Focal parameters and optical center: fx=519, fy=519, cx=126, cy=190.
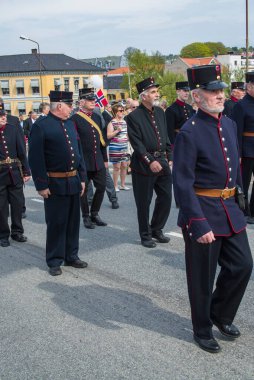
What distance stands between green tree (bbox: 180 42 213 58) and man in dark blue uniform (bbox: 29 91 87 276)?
128951mm

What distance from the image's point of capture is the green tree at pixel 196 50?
130 meters

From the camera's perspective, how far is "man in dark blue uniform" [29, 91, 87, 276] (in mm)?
5527

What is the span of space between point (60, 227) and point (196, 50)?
431 ft

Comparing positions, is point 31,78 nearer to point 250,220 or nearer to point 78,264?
point 250,220

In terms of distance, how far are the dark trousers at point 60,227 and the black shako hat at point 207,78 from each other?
98.7 inches

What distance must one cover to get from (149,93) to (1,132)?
81.7 inches

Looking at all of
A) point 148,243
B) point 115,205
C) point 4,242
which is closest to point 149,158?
point 148,243

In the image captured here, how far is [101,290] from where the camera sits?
16.3ft

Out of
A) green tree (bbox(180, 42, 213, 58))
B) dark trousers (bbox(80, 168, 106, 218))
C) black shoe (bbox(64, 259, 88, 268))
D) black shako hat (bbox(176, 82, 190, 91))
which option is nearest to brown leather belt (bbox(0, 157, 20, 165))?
dark trousers (bbox(80, 168, 106, 218))

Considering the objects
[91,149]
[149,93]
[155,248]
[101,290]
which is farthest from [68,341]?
[91,149]

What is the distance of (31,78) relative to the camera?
7344 centimetres

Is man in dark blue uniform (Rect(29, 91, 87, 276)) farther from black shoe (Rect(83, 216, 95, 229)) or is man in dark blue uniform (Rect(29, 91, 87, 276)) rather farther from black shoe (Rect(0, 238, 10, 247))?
black shoe (Rect(83, 216, 95, 229))

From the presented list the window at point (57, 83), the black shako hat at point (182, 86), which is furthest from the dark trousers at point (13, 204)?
the window at point (57, 83)

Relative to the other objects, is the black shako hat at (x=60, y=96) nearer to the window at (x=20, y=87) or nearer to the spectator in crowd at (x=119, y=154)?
the spectator in crowd at (x=119, y=154)
